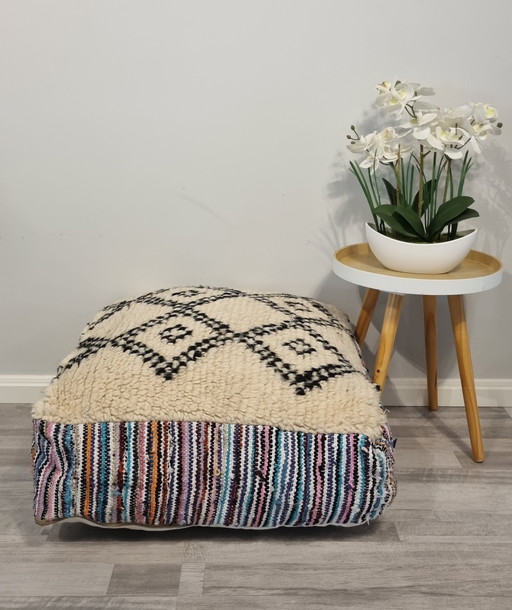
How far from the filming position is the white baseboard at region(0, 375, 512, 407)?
1672mm

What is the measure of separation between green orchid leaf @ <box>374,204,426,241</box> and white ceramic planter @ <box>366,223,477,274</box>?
0.03 meters

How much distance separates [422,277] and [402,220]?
0.48 ft

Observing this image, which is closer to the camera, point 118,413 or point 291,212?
point 118,413

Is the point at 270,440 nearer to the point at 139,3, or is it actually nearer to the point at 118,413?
the point at 118,413

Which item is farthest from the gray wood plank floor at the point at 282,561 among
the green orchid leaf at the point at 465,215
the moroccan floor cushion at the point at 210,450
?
the green orchid leaf at the point at 465,215

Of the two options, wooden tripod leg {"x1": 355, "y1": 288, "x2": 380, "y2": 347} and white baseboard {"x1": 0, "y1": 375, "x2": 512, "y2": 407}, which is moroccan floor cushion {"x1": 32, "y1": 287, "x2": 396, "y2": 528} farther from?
white baseboard {"x1": 0, "y1": 375, "x2": 512, "y2": 407}

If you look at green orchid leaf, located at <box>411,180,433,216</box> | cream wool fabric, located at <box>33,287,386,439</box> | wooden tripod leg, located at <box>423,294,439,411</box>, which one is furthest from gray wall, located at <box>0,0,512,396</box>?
cream wool fabric, located at <box>33,287,386,439</box>

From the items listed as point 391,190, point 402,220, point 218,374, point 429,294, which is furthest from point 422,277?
point 218,374

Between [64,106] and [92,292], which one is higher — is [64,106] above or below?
above

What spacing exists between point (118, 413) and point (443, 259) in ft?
2.38

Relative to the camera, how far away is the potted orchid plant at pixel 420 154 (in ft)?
4.04

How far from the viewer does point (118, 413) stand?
107 centimetres

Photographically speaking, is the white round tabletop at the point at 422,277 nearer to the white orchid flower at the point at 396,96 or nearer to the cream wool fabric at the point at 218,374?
the cream wool fabric at the point at 218,374

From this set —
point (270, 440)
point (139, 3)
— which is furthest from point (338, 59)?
point (270, 440)
